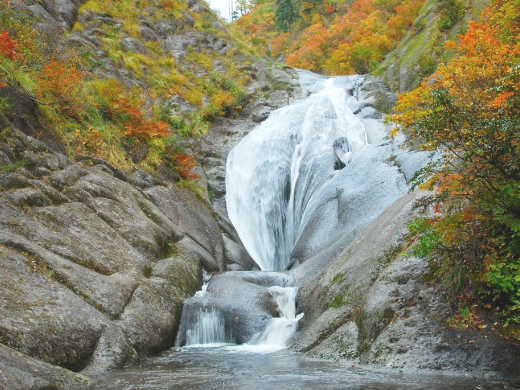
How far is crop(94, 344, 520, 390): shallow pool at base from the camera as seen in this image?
5.55 metres

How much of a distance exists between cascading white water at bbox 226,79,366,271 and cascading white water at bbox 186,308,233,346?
5472mm

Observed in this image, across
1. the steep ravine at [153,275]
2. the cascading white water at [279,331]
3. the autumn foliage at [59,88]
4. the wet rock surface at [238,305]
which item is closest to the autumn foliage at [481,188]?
the steep ravine at [153,275]

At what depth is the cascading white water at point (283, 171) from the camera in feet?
54.3

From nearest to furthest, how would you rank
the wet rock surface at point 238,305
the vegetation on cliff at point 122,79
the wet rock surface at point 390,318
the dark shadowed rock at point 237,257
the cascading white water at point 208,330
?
1. the wet rock surface at point 390,318
2. the cascading white water at point 208,330
3. the wet rock surface at point 238,305
4. the vegetation on cliff at point 122,79
5. the dark shadowed rock at point 237,257

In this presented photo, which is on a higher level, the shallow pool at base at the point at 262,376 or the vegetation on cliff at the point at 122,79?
the vegetation on cliff at the point at 122,79

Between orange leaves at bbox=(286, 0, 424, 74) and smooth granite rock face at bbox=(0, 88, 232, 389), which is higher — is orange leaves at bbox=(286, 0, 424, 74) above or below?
above

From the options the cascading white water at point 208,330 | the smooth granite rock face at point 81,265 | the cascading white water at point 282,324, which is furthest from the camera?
the cascading white water at point 208,330

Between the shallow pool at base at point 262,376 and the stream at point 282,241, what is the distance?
0.05 feet

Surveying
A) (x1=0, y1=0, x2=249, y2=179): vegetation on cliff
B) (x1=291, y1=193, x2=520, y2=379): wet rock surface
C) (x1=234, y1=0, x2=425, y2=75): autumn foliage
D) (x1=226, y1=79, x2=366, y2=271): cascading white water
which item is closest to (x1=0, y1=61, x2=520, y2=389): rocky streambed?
(x1=291, y1=193, x2=520, y2=379): wet rock surface

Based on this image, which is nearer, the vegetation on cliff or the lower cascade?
the lower cascade

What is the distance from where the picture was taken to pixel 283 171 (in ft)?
60.8

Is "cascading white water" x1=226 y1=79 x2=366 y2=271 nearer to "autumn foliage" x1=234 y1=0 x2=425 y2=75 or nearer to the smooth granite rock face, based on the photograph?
the smooth granite rock face

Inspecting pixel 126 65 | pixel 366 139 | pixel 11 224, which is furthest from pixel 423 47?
pixel 11 224

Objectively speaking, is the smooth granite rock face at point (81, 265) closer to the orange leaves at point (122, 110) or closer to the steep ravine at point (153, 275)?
the steep ravine at point (153, 275)
